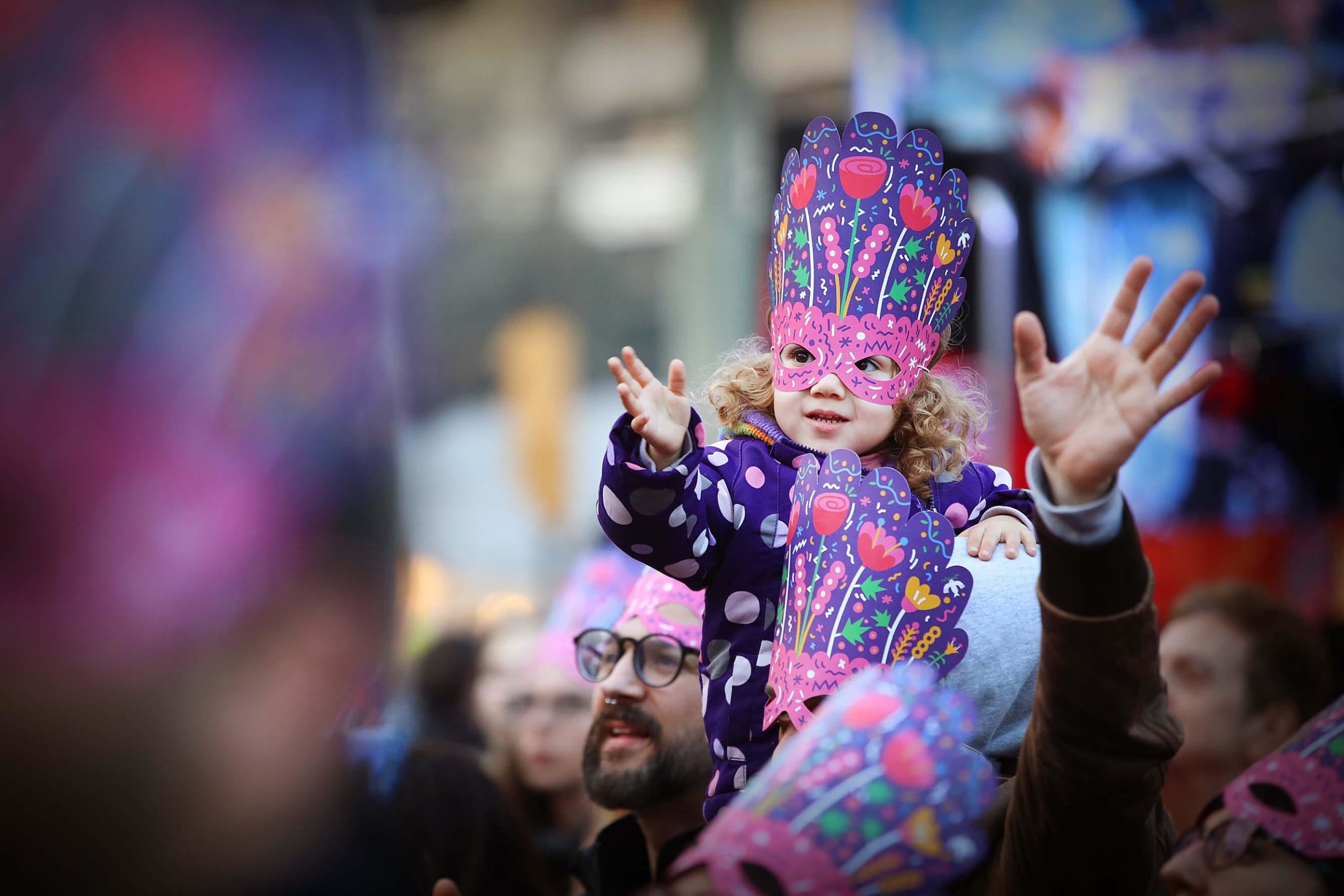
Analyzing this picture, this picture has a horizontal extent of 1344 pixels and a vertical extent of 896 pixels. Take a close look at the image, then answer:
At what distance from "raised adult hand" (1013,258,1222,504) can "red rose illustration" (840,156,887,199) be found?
0.61m

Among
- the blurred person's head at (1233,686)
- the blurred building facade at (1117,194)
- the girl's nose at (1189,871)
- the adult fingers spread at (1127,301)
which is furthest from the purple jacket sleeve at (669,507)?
Result: the blurred building facade at (1117,194)

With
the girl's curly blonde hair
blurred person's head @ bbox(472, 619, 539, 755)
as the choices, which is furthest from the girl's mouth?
blurred person's head @ bbox(472, 619, 539, 755)

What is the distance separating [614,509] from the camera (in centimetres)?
206

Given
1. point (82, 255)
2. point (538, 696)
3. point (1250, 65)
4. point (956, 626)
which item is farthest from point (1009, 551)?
point (1250, 65)

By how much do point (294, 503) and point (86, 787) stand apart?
1.60m

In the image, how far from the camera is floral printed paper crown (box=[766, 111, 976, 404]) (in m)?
2.28

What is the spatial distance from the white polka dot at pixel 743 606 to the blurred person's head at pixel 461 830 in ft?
4.82

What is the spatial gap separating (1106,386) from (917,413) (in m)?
0.73

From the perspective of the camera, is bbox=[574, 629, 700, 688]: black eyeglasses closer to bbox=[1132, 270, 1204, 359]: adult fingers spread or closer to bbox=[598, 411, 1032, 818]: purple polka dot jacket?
bbox=[598, 411, 1032, 818]: purple polka dot jacket

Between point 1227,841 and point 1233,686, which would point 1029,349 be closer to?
point 1227,841

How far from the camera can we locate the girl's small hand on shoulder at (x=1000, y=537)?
2.24 metres

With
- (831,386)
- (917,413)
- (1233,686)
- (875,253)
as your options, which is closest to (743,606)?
(831,386)

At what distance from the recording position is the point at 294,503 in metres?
5.28

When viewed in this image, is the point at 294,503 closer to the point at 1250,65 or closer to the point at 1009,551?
the point at 1009,551
